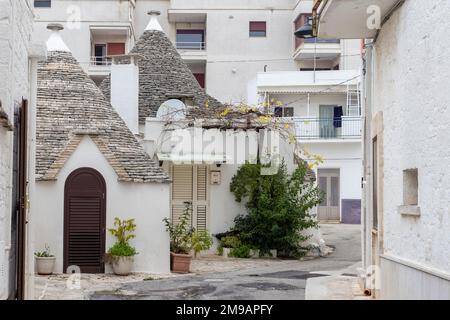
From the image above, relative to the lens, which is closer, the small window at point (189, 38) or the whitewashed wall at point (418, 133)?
the whitewashed wall at point (418, 133)

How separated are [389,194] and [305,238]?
11249 millimetres

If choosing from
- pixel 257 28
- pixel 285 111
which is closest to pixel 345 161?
pixel 285 111

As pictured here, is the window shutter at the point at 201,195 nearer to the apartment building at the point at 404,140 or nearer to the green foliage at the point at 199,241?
the green foliage at the point at 199,241

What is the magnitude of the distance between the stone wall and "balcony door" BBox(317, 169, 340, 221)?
27857mm

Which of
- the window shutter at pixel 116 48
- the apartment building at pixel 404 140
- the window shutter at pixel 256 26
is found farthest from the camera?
the window shutter at pixel 256 26

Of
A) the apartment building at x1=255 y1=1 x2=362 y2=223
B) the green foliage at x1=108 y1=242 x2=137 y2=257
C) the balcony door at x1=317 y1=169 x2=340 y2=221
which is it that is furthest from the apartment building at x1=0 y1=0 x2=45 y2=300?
the balcony door at x1=317 y1=169 x2=340 y2=221

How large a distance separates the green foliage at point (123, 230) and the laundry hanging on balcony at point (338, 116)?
64.3 ft

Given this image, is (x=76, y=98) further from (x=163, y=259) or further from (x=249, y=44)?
(x=249, y=44)

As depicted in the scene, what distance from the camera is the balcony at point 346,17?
10.9m

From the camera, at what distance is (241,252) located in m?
22.1

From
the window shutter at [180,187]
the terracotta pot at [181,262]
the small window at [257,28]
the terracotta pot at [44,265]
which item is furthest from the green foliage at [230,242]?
the small window at [257,28]

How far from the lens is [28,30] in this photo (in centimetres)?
1124

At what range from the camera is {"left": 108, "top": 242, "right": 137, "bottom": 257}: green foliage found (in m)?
18.2

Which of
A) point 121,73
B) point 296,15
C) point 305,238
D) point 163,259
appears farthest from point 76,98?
point 296,15
